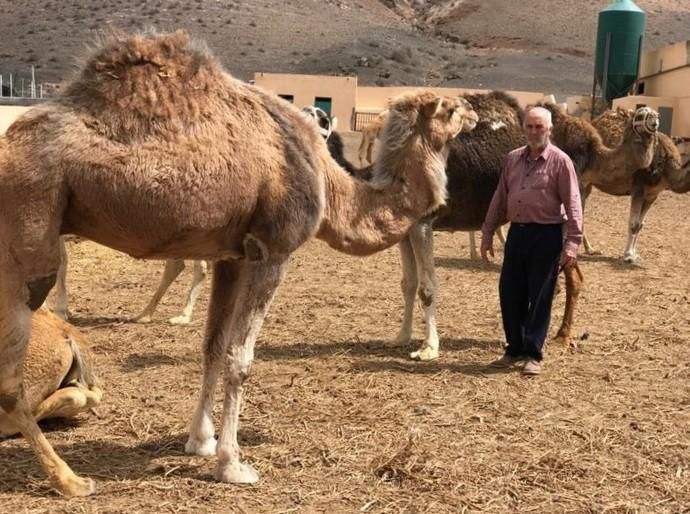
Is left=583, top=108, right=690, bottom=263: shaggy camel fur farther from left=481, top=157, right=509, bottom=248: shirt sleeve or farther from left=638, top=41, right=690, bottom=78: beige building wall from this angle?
left=638, top=41, right=690, bottom=78: beige building wall

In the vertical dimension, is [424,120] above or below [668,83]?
below

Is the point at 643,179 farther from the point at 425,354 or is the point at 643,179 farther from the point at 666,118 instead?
the point at 666,118

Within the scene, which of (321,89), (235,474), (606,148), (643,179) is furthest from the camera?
(321,89)

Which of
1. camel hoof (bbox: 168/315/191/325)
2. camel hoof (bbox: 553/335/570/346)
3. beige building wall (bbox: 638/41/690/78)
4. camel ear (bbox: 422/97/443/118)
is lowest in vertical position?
camel hoof (bbox: 168/315/191/325)

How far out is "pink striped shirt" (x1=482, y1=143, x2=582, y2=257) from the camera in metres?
7.14

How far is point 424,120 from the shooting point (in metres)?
6.37

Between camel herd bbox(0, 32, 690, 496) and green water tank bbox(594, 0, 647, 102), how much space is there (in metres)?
40.7

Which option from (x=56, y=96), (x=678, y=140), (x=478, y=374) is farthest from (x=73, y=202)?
(x=678, y=140)

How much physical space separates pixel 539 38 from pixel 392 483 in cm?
9864

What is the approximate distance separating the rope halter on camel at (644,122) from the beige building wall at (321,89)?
35128 mm

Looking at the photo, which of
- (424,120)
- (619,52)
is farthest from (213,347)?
(619,52)

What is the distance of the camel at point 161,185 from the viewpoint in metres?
4.41

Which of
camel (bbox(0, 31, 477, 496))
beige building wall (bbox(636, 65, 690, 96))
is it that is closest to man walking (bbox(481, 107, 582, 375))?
camel (bbox(0, 31, 477, 496))

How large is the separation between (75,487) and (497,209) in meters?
4.37
